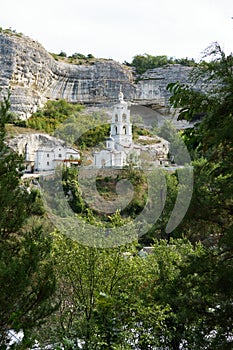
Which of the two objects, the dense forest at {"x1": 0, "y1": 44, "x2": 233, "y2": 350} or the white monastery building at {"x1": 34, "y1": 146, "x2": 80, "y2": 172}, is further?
the white monastery building at {"x1": 34, "y1": 146, "x2": 80, "y2": 172}

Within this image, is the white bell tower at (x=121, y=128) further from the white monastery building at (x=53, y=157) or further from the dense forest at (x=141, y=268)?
the dense forest at (x=141, y=268)

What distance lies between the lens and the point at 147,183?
3775cm

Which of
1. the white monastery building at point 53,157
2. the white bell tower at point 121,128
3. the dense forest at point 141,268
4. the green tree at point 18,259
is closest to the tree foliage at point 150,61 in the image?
the white bell tower at point 121,128

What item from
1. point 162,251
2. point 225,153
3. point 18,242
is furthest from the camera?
point 162,251

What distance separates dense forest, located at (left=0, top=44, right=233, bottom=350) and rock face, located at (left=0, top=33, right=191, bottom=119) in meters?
48.6

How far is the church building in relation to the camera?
1657 inches

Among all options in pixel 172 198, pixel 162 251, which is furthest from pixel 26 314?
pixel 172 198

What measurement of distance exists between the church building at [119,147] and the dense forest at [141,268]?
2893 cm

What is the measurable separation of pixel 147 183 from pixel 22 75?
30.9m

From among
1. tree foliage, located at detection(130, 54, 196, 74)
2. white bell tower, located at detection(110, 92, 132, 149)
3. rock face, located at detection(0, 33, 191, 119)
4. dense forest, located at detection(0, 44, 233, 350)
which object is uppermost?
tree foliage, located at detection(130, 54, 196, 74)

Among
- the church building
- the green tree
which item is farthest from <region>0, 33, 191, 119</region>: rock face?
the green tree

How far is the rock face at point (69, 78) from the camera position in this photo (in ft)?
196

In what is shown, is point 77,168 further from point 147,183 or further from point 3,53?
point 3,53

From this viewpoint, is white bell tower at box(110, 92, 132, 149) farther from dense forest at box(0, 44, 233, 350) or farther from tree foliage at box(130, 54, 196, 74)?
dense forest at box(0, 44, 233, 350)
